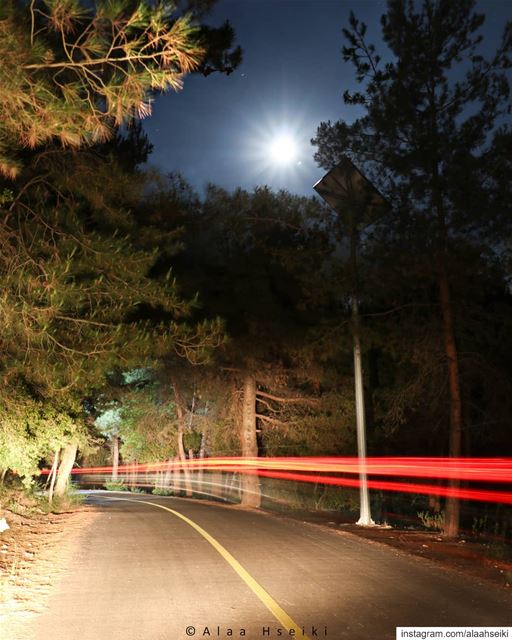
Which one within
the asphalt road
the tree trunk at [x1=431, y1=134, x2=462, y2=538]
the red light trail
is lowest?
the asphalt road

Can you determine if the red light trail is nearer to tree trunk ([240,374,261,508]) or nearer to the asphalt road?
tree trunk ([240,374,261,508])

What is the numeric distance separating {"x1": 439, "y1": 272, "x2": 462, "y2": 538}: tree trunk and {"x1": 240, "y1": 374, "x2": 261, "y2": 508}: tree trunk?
1031cm

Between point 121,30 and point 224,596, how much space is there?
683 centimetres

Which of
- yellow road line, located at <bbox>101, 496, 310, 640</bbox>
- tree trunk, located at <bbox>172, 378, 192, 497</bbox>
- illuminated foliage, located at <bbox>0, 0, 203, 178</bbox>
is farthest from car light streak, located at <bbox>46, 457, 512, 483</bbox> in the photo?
illuminated foliage, located at <bbox>0, 0, 203, 178</bbox>

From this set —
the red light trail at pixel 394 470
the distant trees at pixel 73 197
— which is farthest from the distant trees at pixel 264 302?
the distant trees at pixel 73 197

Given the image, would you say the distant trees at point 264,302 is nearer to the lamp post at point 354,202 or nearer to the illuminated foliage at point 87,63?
the lamp post at point 354,202

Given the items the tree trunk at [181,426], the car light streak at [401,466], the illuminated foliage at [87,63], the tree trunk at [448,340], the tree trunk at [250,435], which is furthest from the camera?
the tree trunk at [181,426]

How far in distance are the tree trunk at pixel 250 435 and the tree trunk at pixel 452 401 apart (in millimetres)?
10312

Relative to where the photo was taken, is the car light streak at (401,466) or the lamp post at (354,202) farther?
the lamp post at (354,202)

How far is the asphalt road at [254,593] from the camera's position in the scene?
20.8 ft

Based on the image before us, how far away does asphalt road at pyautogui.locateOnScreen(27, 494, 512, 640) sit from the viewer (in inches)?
250

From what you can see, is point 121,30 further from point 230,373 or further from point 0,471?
point 230,373

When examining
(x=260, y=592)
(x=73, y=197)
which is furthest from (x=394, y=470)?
(x=260, y=592)

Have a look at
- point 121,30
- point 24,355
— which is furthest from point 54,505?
point 121,30
